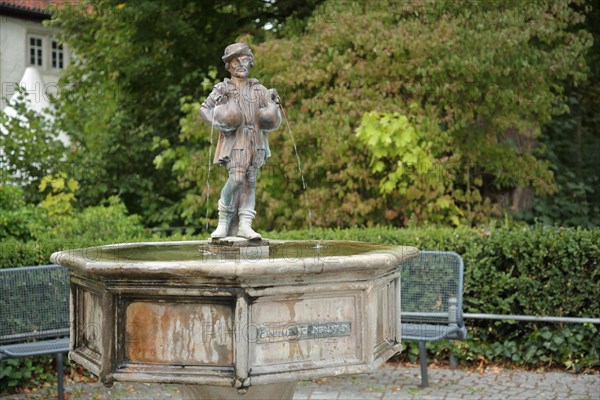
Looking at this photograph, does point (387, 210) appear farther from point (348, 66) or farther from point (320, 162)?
point (348, 66)

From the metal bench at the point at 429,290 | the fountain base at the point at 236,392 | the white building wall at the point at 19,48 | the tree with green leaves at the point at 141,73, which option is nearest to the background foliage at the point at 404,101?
the metal bench at the point at 429,290

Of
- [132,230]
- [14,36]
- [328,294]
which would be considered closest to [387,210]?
[132,230]

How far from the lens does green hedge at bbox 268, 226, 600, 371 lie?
8.22m

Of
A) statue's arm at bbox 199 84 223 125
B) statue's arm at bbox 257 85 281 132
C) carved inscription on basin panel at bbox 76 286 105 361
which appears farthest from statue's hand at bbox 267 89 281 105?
carved inscription on basin panel at bbox 76 286 105 361

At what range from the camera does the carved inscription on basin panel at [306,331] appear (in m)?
4.67

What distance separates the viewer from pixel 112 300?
480cm

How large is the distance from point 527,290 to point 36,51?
940 inches

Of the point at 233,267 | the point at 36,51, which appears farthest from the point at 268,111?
the point at 36,51

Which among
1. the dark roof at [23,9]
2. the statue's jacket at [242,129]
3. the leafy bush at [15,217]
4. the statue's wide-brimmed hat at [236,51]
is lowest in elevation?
the leafy bush at [15,217]

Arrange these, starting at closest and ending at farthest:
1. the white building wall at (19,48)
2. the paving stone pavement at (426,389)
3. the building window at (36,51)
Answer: the paving stone pavement at (426,389) → the white building wall at (19,48) → the building window at (36,51)

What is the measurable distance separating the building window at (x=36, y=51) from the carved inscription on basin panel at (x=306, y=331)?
84.0ft

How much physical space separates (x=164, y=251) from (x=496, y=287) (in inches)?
153

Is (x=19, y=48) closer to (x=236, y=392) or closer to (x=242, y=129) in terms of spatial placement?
(x=242, y=129)

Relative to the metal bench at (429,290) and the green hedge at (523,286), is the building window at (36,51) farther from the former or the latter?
the metal bench at (429,290)
